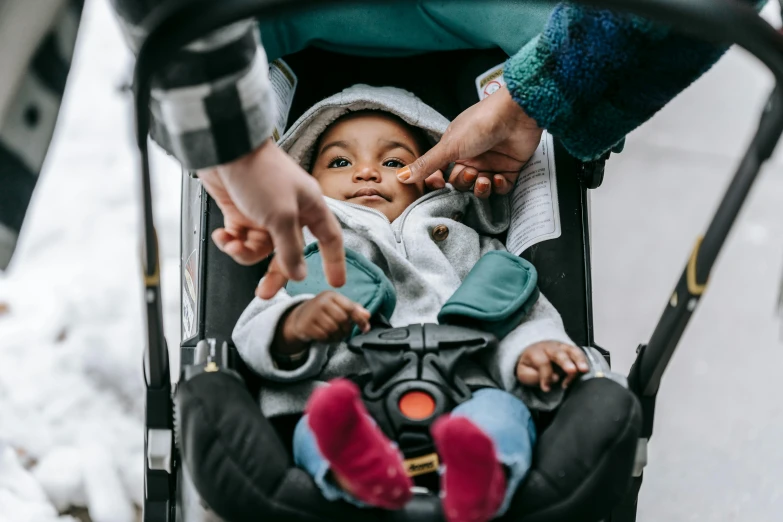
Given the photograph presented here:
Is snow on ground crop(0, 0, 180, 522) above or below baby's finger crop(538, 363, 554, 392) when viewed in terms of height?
below

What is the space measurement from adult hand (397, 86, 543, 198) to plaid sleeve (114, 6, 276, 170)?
427mm

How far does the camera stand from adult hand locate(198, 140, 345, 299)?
2.18 ft

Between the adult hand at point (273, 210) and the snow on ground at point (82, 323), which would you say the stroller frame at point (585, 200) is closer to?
the adult hand at point (273, 210)

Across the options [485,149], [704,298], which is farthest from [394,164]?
[704,298]

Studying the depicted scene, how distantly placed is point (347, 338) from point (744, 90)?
4.47ft

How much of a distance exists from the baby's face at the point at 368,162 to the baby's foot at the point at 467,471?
1.53 ft

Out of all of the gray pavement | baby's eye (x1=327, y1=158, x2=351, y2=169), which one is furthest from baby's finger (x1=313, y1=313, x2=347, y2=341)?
the gray pavement

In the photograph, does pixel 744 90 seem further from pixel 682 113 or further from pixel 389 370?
pixel 389 370

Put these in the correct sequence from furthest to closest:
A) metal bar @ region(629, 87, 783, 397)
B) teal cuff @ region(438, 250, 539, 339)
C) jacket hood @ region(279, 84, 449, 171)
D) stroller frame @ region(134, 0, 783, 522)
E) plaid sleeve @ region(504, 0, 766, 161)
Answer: jacket hood @ region(279, 84, 449, 171) < teal cuff @ region(438, 250, 539, 339) < plaid sleeve @ region(504, 0, 766, 161) < metal bar @ region(629, 87, 783, 397) < stroller frame @ region(134, 0, 783, 522)

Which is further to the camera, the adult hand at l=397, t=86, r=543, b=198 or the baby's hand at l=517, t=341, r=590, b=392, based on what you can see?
the adult hand at l=397, t=86, r=543, b=198

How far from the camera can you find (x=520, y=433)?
82cm

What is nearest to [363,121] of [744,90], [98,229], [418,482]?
[418,482]

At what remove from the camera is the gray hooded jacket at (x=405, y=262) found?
36.0 inches

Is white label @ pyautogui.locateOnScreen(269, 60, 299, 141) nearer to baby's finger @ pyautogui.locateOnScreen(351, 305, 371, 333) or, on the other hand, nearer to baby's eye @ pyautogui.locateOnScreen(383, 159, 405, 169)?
baby's eye @ pyautogui.locateOnScreen(383, 159, 405, 169)
